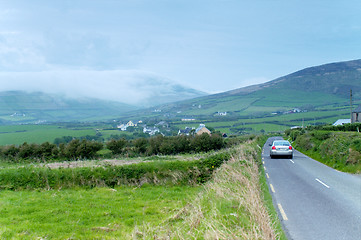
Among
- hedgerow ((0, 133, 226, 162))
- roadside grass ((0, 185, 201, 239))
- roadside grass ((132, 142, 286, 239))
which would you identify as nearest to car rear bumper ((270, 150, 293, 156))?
roadside grass ((0, 185, 201, 239))

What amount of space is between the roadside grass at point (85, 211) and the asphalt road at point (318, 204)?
158 inches

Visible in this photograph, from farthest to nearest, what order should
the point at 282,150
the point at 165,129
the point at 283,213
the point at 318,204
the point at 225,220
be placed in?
the point at 165,129 → the point at 282,150 → the point at 318,204 → the point at 283,213 → the point at 225,220

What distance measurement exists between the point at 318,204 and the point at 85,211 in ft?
30.9

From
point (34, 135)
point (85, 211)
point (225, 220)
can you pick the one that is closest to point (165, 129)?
point (34, 135)

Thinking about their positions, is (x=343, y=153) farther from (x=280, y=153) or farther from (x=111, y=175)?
(x=111, y=175)

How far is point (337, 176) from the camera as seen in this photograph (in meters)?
18.6

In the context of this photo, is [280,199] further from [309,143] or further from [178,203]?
[309,143]

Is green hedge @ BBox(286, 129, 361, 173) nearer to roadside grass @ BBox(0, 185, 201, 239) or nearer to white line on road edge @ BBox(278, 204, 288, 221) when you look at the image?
white line on road edge @ BBox(278, 204, 288, 221)

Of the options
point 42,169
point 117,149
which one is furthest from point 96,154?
point 42,169

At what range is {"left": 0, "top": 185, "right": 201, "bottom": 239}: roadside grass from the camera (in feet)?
33.5

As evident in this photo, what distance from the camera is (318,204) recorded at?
38.2 ft

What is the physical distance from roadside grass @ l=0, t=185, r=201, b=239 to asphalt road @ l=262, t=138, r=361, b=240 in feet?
13.1

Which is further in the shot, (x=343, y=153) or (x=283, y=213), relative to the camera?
(x=343, y=153)

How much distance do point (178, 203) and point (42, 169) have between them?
9787 millimetres
